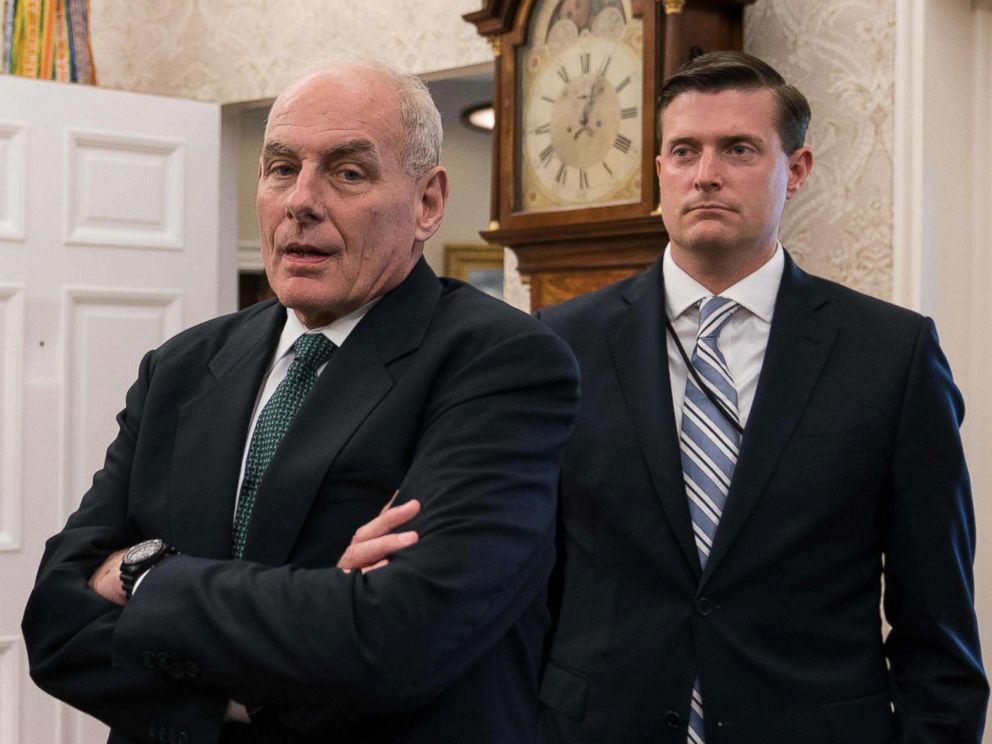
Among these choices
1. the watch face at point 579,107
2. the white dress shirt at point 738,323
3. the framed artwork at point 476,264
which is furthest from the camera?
the framed artwork at point 476,264

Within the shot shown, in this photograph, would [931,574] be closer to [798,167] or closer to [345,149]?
[798,167]

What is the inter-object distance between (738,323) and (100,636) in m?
1.04

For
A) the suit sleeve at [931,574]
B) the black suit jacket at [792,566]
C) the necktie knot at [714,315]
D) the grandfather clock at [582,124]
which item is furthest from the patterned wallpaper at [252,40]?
the suit sleeve at [931,574]

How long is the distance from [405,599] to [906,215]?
70.1 inches

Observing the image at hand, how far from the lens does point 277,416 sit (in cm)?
145

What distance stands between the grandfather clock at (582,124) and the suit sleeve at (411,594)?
4.64 ft

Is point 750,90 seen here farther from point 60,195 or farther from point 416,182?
point 60,195

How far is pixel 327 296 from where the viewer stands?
1.44m

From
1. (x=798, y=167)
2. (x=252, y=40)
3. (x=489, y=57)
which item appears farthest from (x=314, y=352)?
(x=252, y=40)

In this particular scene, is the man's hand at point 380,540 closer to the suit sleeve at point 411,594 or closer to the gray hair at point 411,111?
the suit sleeve at point 411,594

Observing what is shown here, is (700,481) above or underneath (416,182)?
underneath

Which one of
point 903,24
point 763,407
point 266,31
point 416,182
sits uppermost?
point 266,31

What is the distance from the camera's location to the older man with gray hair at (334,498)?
1254mm

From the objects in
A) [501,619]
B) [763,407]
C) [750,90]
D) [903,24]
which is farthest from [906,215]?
[501,619]
